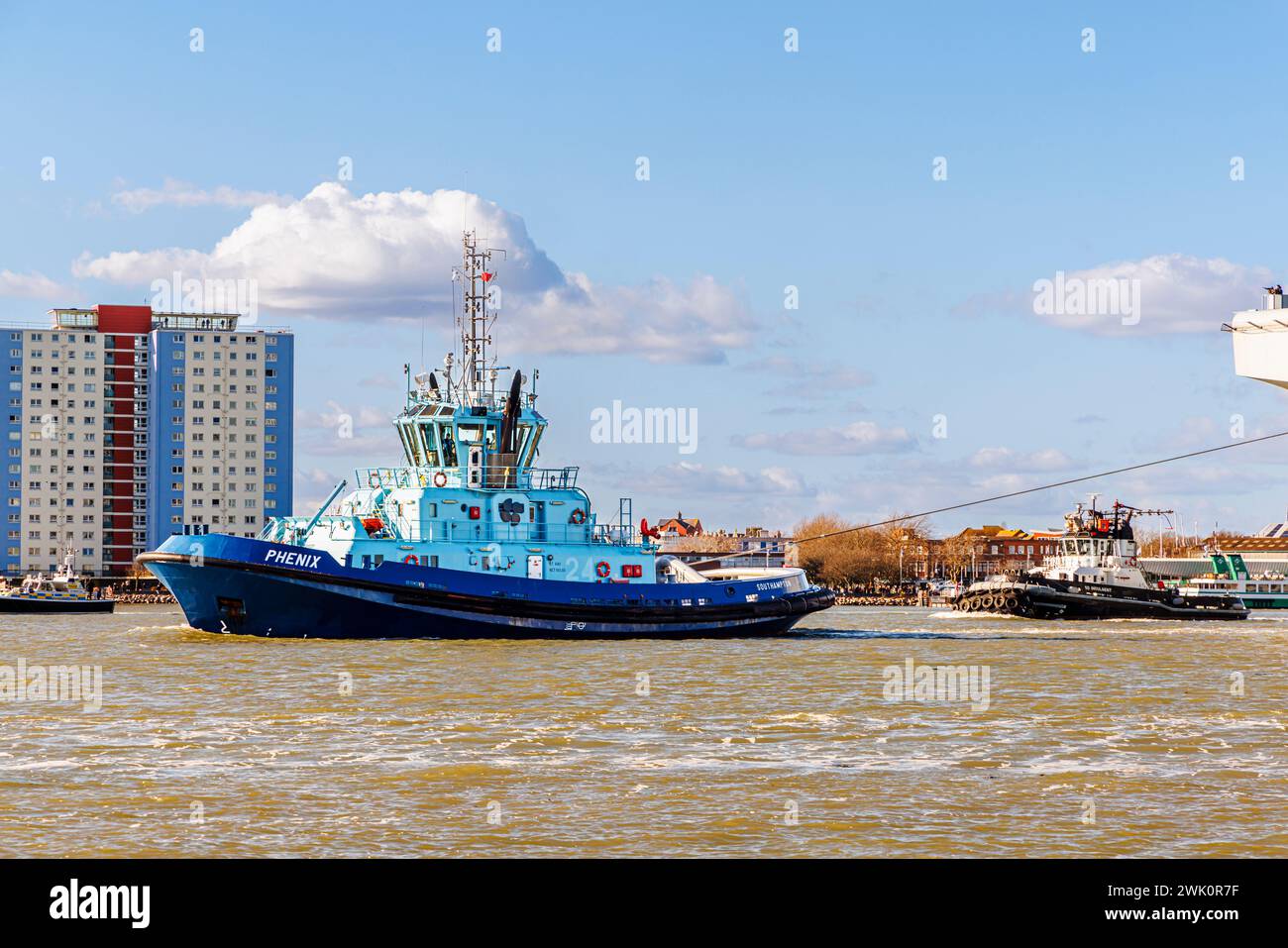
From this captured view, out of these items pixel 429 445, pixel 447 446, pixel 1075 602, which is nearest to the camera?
pixel 447 446

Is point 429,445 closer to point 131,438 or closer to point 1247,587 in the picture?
point 1247,587

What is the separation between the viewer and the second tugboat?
8519cm

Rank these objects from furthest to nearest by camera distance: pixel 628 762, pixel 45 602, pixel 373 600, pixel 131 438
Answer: pixel 131 438 < pixel 45 602 < pixel 373 600 < pixel 628 762

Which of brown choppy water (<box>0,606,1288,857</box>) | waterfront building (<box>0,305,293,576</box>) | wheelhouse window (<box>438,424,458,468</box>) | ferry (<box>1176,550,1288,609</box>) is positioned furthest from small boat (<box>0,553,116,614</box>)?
ferry (<box>1176,550,1288,609</box>)

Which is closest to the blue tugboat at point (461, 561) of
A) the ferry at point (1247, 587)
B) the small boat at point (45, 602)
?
the small boat at point (45, 602)

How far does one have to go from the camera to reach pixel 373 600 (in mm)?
46312

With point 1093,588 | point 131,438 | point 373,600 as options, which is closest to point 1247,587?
point 1093,588

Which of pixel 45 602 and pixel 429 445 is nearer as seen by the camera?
pixel 429 445

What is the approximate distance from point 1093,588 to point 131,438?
108m

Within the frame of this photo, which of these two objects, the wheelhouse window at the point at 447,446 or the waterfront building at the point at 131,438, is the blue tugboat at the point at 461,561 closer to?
the wheelhouse window at the point at 447,446

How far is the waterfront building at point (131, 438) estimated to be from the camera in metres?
156

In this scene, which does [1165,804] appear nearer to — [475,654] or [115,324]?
[475,654]
